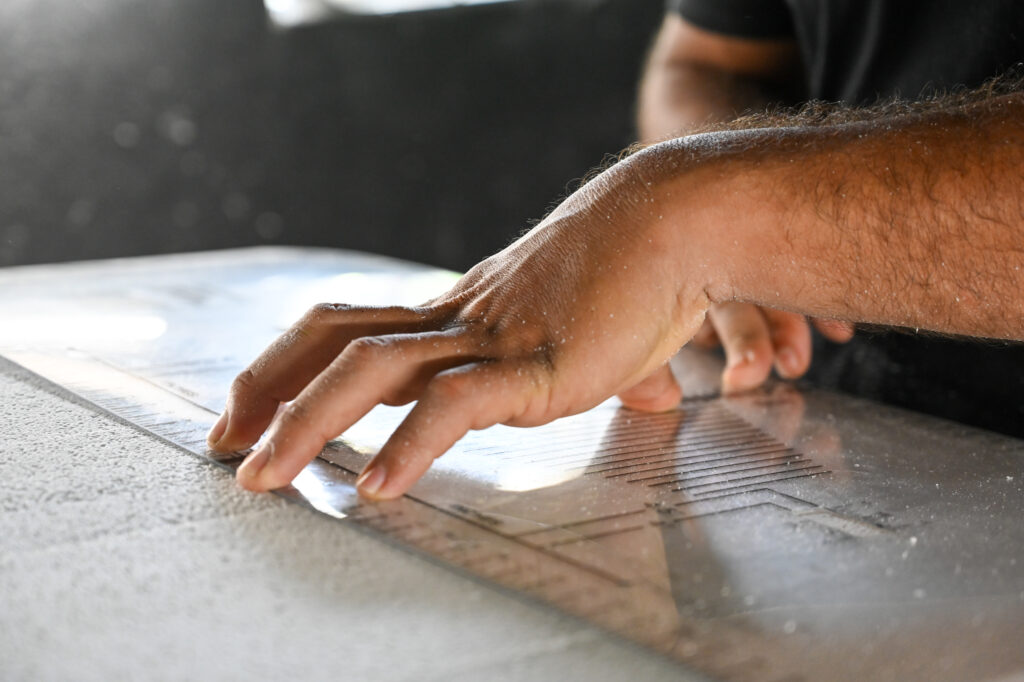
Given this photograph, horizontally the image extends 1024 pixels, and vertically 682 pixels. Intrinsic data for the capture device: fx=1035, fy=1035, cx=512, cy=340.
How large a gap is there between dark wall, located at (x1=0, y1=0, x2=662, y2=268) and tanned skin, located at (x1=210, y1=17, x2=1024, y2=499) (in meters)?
1.92

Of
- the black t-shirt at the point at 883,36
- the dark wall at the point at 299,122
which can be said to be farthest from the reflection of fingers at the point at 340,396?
the dark wall at the point at 299,122

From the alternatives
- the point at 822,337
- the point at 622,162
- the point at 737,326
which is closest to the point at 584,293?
the point at 622,162

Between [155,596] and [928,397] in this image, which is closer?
[155,596]

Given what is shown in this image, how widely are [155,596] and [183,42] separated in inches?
104

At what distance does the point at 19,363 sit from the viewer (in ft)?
3.64

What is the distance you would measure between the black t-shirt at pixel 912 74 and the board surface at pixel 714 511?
0.32 meters

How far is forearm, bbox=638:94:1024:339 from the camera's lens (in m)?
0.80

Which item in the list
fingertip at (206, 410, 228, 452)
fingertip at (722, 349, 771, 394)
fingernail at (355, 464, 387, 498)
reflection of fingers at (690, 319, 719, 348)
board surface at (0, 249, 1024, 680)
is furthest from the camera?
reflection of fingers at (690, 319, 719, 348)

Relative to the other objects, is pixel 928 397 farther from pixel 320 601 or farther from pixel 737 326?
pixel 320 601

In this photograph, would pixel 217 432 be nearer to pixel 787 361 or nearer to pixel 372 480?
pixel 372 480

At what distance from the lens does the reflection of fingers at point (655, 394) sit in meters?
1.03

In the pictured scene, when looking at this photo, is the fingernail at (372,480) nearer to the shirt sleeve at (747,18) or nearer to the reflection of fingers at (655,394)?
the reflection of fingers at (655,394)

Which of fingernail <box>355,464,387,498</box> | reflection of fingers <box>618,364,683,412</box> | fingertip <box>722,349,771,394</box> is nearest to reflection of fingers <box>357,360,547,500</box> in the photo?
fingernail <box>355,464,387,498</box>

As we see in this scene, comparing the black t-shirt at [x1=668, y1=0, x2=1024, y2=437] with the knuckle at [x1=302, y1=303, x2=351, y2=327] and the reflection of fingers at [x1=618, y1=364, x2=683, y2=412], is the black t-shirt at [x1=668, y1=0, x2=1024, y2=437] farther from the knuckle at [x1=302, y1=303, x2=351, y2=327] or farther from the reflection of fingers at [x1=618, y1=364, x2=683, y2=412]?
the knuckle at [x1=302, y1=303, x2=351, y2=327]
